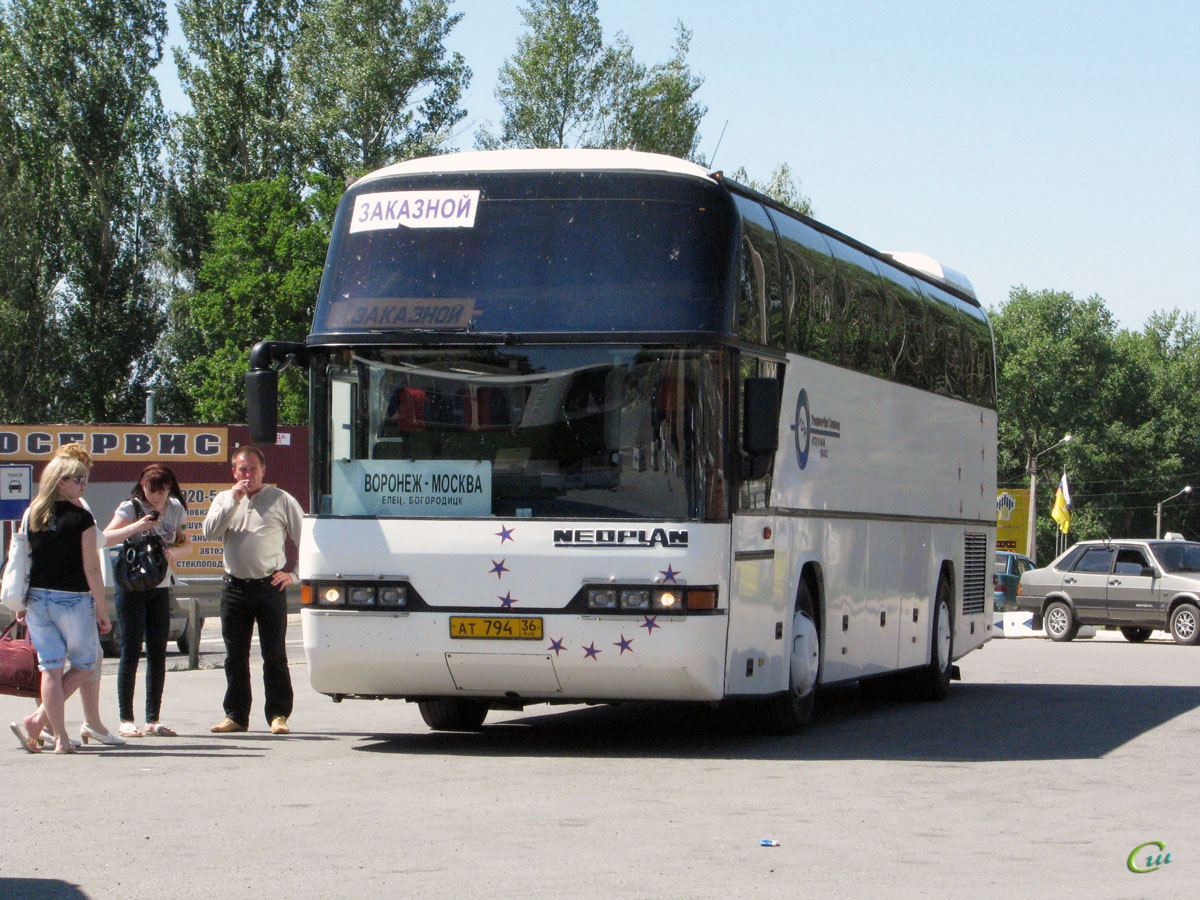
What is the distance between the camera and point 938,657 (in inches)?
691

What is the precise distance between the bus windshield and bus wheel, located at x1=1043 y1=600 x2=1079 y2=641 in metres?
24.3

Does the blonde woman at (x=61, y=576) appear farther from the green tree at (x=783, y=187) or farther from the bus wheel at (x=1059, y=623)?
the green tree at (x=783, y=187)

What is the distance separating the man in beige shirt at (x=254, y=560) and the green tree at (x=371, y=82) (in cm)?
4275

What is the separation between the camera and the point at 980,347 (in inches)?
787

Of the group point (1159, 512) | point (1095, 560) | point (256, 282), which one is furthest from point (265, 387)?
point (1159, 512)

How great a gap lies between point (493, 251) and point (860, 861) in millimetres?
5155

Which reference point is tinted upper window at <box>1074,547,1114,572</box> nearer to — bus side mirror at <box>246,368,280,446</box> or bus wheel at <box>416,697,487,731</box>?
bus wheel at <box>416,697,487,731</box>

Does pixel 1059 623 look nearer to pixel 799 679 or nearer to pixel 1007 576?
pixel 1007 576

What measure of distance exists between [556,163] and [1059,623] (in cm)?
2467

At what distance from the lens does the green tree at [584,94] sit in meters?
56.9

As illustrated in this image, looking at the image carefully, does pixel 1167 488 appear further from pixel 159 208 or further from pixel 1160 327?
pixel 159 208

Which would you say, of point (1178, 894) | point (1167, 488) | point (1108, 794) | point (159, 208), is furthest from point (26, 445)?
point (1167, 488)

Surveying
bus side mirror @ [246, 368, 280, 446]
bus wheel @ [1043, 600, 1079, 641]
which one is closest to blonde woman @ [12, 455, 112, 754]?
bus side mirror @ [246, 368, 280, 446]

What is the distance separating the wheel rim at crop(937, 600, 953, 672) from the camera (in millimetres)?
17625
